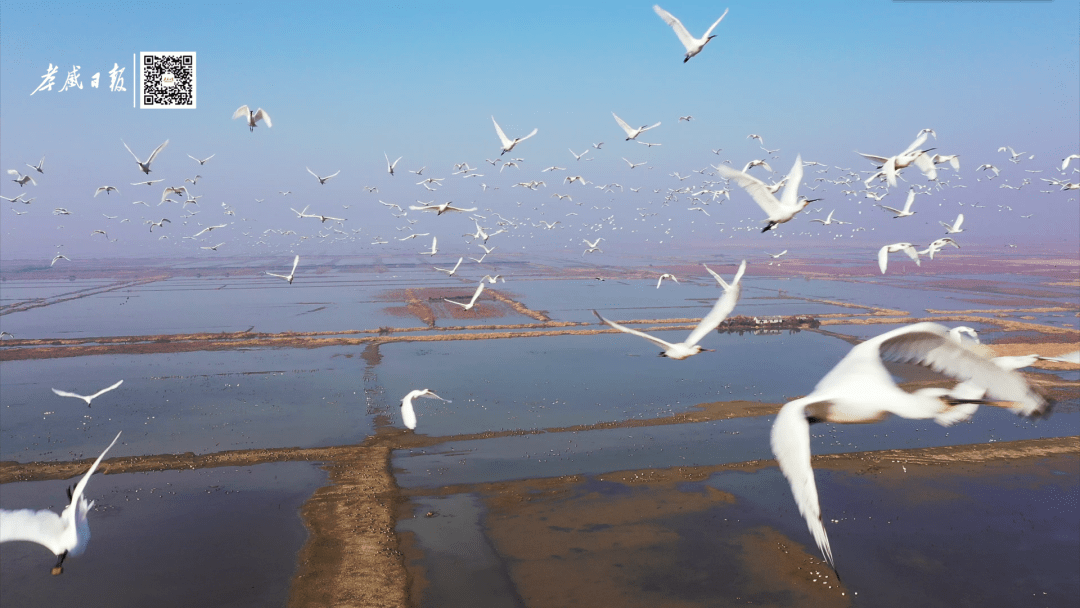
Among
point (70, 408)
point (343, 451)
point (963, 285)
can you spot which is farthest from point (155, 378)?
point (963, 285)

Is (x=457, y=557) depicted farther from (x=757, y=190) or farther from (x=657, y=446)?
(x=757, y=190)

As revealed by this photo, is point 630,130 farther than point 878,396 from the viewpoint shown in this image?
Yes

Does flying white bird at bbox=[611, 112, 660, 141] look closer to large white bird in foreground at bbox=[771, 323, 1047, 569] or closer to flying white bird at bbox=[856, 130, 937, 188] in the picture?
flying white bird at bbox=[856, 130, 937, 188]

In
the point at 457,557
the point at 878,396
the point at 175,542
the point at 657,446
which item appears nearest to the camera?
the point at 878,396

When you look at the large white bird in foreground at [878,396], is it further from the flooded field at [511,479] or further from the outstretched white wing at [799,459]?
the flooded field at [511,479]

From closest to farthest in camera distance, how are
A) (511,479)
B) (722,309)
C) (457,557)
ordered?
(722,309) < (457,557) < (511,479)

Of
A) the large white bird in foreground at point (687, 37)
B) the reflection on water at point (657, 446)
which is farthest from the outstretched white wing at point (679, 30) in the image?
the reflection on water at point (657, 446)

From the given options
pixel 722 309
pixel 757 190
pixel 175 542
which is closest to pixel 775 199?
pixel 757 190

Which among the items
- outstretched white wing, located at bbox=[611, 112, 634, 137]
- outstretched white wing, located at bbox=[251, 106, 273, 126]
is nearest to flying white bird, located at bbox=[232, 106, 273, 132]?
outstretched white wing, located at bbox=[251, 106, 273, 126]
